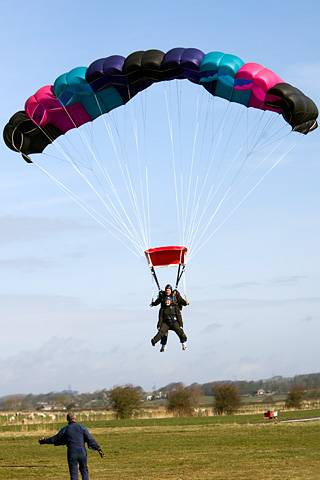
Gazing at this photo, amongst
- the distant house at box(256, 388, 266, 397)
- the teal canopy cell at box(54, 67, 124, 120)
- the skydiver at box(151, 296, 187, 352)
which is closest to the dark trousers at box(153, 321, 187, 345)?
the skydiver at box(151, 296, 187, 352)

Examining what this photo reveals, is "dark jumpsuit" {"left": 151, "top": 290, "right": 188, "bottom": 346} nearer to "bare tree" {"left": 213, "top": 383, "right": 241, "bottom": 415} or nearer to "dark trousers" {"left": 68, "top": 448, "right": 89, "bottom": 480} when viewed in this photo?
"dark trousers" {"left": 68, "top": 448, "right": 89, "bottom": 480}

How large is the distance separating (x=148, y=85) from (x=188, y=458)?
9.32 meters

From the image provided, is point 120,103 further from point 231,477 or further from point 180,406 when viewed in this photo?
point 180,406

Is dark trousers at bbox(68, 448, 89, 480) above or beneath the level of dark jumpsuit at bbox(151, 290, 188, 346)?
beneath

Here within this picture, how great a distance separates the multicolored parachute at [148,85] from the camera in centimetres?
1784

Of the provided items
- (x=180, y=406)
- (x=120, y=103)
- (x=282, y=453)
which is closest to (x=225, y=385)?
(x=180, y=406)

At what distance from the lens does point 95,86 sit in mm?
18453

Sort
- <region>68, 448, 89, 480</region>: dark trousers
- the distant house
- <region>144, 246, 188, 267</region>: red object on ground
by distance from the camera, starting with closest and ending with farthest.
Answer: <region>68, 448, 89, 480</region>: dark trousers → <region>144, 246, 188, 267</region>: red object on ground → the distant house

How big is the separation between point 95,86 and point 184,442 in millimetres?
14682

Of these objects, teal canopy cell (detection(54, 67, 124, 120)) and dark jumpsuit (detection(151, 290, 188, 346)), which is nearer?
dark jumpsuit (detection(151, 290, 188, 346))

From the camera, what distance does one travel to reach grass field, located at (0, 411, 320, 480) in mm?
17625

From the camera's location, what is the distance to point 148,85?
18.8 m

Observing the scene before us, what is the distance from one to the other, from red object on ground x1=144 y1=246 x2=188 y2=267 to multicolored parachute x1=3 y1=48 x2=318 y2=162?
342 cm

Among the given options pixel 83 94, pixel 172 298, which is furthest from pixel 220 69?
pixel 172 298
